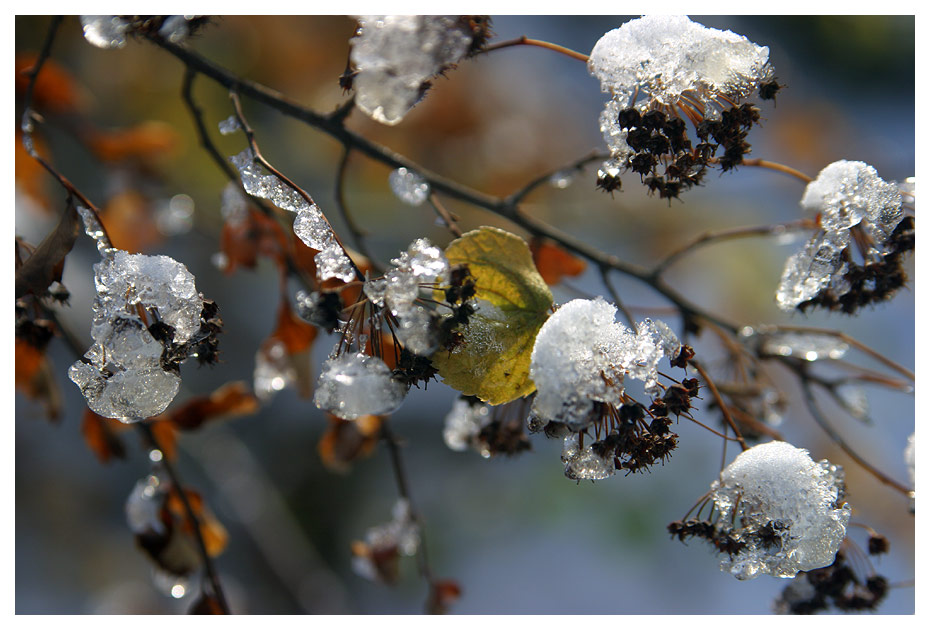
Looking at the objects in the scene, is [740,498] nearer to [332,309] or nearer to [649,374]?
[649,374]

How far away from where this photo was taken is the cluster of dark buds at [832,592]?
2.90 ft

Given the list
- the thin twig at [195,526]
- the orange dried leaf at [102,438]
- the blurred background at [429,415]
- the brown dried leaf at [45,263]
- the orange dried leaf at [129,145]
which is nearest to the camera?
the brown dried leaf at [45,263]

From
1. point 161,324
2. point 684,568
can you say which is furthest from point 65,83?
point 684,568

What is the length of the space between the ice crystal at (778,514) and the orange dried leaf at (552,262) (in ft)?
1.37

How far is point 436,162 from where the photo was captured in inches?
127

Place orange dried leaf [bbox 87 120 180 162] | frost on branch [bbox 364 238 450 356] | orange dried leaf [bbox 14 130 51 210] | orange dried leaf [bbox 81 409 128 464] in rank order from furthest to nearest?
orange dried leaf [bbox 87 120 180 162]
orange dried leaf [bbox 14 130 51 210]
orange dried leaf [bbox 81 409 128 464]
frost on branch [bbox 364 238 450 356]

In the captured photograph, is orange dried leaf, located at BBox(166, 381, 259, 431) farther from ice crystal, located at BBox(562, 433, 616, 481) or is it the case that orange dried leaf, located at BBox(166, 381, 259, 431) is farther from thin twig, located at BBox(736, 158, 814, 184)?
thin twig, located at BBox(736, 158, 814, 184)

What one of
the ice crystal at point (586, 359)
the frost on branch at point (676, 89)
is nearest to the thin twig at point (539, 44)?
the frost on branch at point (676, 89)

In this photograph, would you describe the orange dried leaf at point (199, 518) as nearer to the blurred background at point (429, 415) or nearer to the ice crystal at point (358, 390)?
the ice crystal at point (358, 390)

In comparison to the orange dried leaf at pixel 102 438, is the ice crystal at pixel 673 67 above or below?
above

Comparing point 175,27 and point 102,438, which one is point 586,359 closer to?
point 175,27

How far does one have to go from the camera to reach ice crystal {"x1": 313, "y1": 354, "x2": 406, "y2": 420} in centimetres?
63

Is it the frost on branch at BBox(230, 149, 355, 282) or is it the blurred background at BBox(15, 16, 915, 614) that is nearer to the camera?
the frost on branch at BBox(230, 149, 355, 282)

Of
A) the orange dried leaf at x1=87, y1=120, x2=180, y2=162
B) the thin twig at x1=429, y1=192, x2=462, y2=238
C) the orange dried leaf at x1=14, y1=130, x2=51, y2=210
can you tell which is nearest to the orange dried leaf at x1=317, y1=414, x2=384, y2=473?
the thin twig at x1=429, y1=192, x2=462, y2=238
